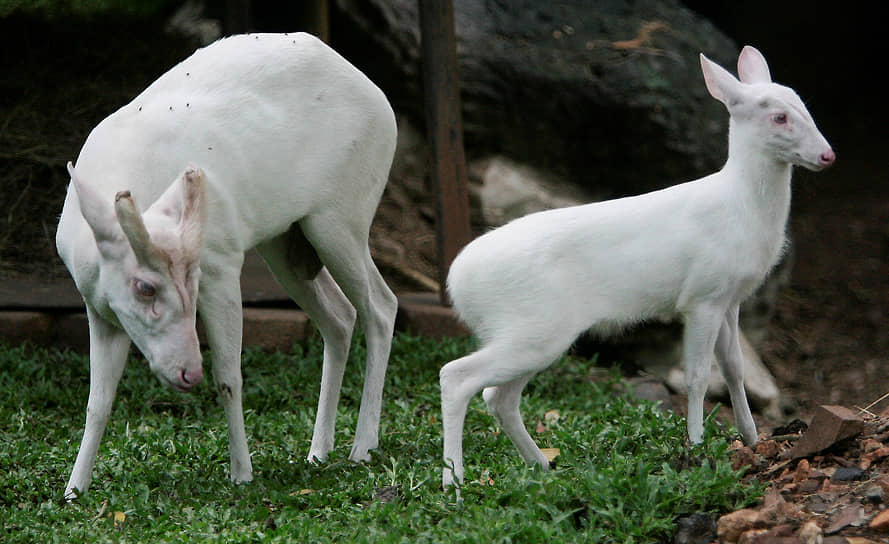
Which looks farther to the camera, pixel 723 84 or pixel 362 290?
pixel 362 290

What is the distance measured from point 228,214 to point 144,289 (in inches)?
27.2

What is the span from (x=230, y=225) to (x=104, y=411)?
0.97 m

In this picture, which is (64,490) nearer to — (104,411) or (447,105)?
(104,411)

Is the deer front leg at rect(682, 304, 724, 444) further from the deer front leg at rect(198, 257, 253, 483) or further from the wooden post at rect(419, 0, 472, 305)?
the wooden post at rect(419, 0, 472, 305)

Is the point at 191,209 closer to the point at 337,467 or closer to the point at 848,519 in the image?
the point at 337,467

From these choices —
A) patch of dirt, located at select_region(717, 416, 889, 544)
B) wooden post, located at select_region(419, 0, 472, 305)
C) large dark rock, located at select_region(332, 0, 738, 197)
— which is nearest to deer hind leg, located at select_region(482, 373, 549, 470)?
patch of dirt, located at select_region(717, 416, 889, 544)

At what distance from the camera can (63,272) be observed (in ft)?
29.0

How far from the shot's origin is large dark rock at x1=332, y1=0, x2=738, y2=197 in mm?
9336

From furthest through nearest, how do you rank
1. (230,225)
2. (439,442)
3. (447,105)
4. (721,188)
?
1. (447,105)
2. (439,442)
3. (230,225)
4. (721,188)

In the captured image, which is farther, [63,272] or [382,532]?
[63,272]

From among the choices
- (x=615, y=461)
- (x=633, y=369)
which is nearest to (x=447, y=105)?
(x=633, y=369)

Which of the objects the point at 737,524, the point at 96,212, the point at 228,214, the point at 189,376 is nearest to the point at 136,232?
the point at 96,212

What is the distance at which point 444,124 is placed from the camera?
803cm

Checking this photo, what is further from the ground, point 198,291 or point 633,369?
point 198,291
